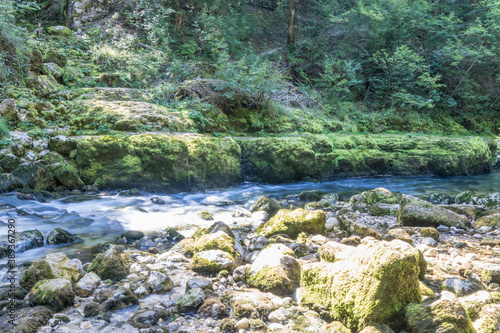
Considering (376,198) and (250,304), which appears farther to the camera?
(376,198)

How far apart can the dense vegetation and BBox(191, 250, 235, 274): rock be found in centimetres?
644

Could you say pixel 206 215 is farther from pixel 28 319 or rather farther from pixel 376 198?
pixel 376 198

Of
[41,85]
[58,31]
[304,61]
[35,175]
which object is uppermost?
[58,31]

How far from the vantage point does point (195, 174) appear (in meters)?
7.24

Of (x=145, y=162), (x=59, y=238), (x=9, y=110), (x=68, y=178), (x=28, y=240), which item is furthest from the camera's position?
(x=9, y=110)

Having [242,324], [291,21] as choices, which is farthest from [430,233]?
[291,21]

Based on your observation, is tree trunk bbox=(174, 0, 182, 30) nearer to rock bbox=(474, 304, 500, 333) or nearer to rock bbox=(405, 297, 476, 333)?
rock bbox=(405, 297, 476, 333)

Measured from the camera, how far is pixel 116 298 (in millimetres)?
2545

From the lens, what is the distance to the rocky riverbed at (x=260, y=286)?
222 centimetres

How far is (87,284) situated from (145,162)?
14.1 feet

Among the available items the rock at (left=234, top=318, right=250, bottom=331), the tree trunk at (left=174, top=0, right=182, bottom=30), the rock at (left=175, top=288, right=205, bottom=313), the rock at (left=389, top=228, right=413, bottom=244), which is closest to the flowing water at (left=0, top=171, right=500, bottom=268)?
the rock at (left=175, top=288, right=205, bottom=313)

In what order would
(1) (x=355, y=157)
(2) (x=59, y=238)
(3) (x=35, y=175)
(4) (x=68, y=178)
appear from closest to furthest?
(2) (x=59, y=238)
(3) (x=35, y=175)
(4) (x=68, y=178)
(1) (x=355, y=157)

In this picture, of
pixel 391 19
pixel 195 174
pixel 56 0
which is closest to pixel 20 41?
pixel 195 174

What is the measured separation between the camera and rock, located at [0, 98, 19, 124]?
280 inches
